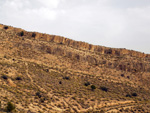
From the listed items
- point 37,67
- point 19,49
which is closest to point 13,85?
point 37,67

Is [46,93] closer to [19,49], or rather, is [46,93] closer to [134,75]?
[19,49]

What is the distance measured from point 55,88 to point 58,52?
69.7ft

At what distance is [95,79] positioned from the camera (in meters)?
45.2

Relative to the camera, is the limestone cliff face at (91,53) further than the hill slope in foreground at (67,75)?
Yes

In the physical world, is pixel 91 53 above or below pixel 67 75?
above

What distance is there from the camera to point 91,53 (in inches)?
2356

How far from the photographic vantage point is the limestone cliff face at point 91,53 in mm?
54906

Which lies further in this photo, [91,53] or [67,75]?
[91,53]

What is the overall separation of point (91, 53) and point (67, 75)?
19.1 metres

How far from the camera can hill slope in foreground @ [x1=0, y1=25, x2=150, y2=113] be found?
28953 mm

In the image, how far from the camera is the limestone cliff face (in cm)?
5491

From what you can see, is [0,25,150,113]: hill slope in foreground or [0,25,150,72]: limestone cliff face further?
[0,25,150,72]: limestone cliff face

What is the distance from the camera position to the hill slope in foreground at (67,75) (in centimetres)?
2895

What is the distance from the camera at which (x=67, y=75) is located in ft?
143
